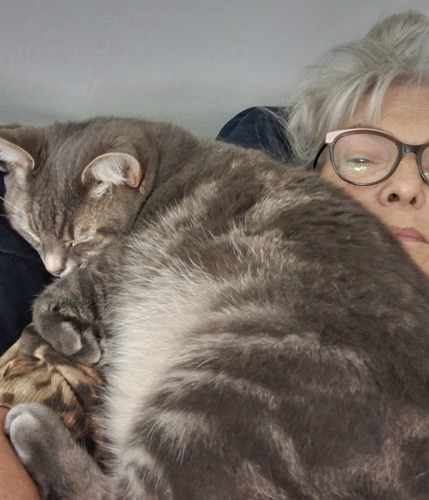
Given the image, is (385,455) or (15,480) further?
(15,480)

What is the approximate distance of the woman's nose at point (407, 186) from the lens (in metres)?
1.49

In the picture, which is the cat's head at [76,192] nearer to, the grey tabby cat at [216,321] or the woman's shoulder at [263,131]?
the grey tabby cat at [216,321]

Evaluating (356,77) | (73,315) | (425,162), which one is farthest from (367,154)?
(73,315)

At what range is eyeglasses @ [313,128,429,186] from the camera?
59.2 inches

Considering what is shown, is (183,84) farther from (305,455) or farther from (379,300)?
(305,455)

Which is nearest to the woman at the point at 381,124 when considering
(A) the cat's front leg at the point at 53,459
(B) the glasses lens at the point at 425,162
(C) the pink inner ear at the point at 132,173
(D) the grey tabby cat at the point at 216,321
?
Result: (B) the glasses lens at the point at 425,162

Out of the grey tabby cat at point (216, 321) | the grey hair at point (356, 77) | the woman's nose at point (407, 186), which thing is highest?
the grey hair at point (356, 77)

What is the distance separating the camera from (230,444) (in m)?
0.82

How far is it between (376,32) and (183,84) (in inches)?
28.4

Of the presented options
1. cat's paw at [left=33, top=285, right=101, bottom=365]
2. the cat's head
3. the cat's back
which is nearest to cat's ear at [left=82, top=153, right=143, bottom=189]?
the cat's head

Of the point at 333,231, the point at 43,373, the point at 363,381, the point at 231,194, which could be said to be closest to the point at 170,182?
the point at 231,194

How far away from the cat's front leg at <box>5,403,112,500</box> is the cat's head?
0.42 meters

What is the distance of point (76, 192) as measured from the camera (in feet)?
4.34

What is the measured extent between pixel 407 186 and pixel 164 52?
104 centimetres
